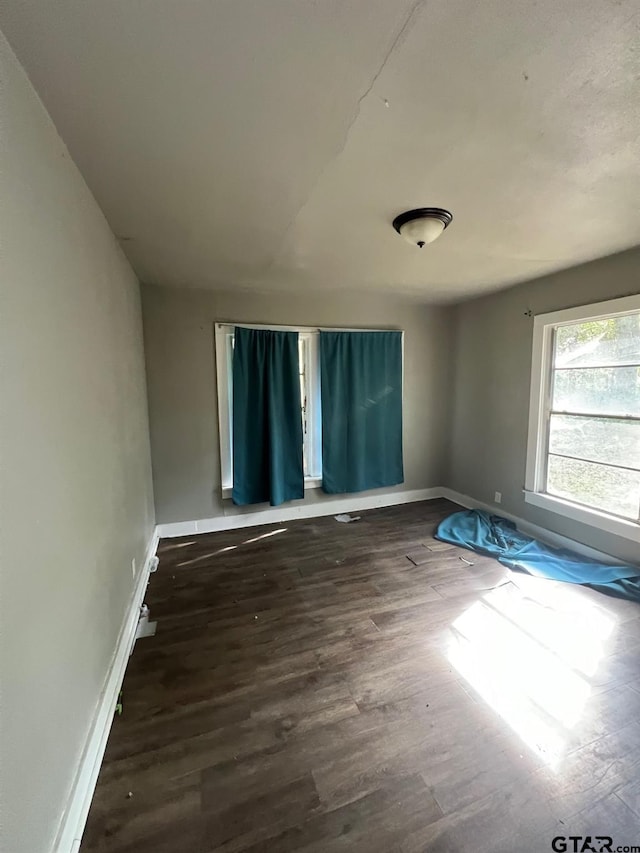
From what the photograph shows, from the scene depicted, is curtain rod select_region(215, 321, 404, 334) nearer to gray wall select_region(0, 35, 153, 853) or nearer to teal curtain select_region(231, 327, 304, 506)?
teal curtain select_region(231, 327, 304, 506)

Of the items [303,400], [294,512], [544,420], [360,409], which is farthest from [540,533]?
[303,400]

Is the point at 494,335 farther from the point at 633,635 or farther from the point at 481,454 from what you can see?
the point at 633,635

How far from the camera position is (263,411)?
3.63m

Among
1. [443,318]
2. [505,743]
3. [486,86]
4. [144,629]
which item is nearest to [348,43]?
[486,86]

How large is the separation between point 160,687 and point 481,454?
363 cm

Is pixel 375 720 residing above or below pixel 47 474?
below

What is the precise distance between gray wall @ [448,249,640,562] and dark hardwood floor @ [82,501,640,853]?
1054 mm

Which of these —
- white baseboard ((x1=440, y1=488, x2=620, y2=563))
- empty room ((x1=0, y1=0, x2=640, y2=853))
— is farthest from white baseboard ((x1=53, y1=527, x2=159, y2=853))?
white baseboard ((x1=440, y1=488, x2=620, y2=563))

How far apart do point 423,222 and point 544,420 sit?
7.67 feet

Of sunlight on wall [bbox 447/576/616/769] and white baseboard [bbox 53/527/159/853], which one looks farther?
sunlight on wall [bbox 447/576/616/769]

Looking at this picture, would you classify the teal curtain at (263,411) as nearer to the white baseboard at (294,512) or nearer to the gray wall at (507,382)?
the white baseboard at (294,512)

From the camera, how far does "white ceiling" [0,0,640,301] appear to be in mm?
901

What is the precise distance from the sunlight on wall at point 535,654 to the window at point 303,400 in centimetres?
218

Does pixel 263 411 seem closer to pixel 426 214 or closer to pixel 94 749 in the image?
pixel 426 214
